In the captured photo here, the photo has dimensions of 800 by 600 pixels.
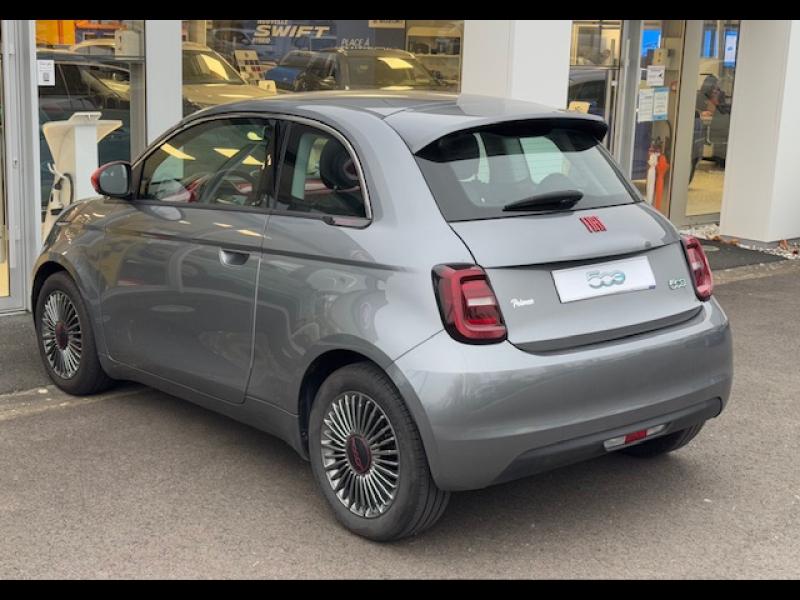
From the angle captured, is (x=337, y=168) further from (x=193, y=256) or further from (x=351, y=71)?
(x=351, y=71)

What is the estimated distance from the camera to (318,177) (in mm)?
4391

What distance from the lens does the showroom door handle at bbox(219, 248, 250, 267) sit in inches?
179

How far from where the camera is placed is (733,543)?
414cm

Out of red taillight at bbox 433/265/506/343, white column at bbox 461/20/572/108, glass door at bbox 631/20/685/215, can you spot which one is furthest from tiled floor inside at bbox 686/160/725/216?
red taillight at bbox 433/265/506/343

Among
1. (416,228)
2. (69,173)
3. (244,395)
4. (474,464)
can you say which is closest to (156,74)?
(69,173)

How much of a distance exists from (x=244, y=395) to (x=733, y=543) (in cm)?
206

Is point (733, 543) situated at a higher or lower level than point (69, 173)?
lower

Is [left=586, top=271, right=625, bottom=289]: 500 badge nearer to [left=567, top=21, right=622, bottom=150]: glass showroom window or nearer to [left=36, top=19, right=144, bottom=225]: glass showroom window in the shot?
[left=36, top=19, right=144, bottom=225]: glass showroom window

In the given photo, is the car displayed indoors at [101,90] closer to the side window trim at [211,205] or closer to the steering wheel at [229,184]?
the side window trim at [211,205]

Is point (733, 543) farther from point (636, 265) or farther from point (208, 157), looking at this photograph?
point (208, 157)

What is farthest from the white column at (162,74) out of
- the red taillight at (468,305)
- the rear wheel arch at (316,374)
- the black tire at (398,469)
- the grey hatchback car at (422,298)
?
the red taillight at (468,305)

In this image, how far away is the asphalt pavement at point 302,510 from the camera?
3.92m

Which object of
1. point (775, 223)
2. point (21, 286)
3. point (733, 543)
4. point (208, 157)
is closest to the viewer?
point (733, 543)

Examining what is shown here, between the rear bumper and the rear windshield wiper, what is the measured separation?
23.1 inches
